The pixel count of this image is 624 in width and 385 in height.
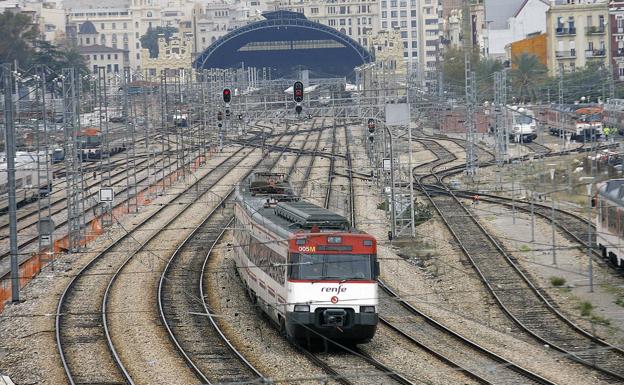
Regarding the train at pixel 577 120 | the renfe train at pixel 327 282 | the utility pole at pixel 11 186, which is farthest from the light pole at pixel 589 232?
the train at pixel 577 120

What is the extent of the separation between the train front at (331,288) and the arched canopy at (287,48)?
108 m

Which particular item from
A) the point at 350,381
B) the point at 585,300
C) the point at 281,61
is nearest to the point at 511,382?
the point at 350,381

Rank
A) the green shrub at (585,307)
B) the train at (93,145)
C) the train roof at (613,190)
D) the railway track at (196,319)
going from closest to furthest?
1. the railway track at (196,319)
2. the green shrub at (585,307)
3. the train roof at (613,190)
4. the train at (93,145)

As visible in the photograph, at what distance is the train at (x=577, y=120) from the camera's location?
58938 millimetres

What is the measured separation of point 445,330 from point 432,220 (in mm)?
19506

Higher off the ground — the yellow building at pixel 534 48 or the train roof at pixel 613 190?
the yellow building at pixel 534 48

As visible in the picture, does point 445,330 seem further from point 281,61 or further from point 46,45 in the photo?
point 281,61

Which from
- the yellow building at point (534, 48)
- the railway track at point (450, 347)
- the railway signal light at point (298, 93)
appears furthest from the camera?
the yellow building at point (534, 48)

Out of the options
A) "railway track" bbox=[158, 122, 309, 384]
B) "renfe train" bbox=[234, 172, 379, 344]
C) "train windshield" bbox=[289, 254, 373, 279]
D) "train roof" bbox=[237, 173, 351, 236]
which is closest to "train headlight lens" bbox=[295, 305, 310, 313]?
"renfe train" bbox=[234, 172, 379, 344]

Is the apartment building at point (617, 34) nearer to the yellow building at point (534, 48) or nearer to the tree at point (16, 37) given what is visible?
the yellow building at point (534, 48)

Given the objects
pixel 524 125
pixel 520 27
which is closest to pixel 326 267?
pixel 524 125

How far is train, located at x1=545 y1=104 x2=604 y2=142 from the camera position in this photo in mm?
58938

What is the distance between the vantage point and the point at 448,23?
17338 centimetres

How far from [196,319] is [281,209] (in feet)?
10.3
